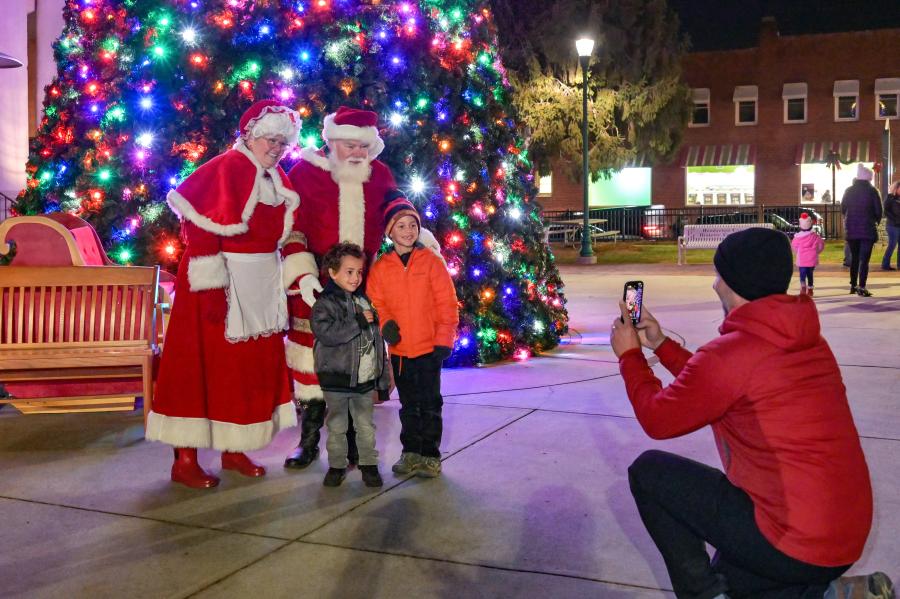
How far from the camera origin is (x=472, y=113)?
28.7 feet

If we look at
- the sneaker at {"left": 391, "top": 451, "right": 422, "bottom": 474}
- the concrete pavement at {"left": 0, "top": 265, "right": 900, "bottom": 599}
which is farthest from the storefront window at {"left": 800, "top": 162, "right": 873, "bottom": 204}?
the sneaker at {"left": 391, "top": 451, "right": 422, "bottom": 474}

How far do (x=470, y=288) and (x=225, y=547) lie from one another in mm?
4787

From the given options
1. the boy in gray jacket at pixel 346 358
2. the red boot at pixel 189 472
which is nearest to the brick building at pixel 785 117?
the boy in gray jacket at pixel 346 358

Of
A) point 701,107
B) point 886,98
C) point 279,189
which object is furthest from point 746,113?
point 279,189

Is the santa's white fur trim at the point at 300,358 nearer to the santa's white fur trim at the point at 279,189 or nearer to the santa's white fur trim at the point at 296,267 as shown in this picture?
the santa's white fur trim at the point at 296,267

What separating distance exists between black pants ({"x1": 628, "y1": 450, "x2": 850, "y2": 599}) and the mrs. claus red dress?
263cm

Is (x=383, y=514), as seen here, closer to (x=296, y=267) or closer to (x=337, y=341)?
(x=337, y=341)

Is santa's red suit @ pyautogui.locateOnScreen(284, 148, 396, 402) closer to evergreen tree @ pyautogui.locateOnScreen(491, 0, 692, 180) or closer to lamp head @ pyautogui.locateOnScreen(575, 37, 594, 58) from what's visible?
lamp head @ pyautogui.locateOnScreen(575, 37, 594, 58)

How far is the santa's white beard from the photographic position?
17.7 ft

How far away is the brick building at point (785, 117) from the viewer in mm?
38250

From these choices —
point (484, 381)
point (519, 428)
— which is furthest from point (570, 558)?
point (484, 381)

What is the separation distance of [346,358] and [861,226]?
35.7 ft

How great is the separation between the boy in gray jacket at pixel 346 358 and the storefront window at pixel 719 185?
38500 millimetres

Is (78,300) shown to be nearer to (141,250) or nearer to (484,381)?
(141,250)
